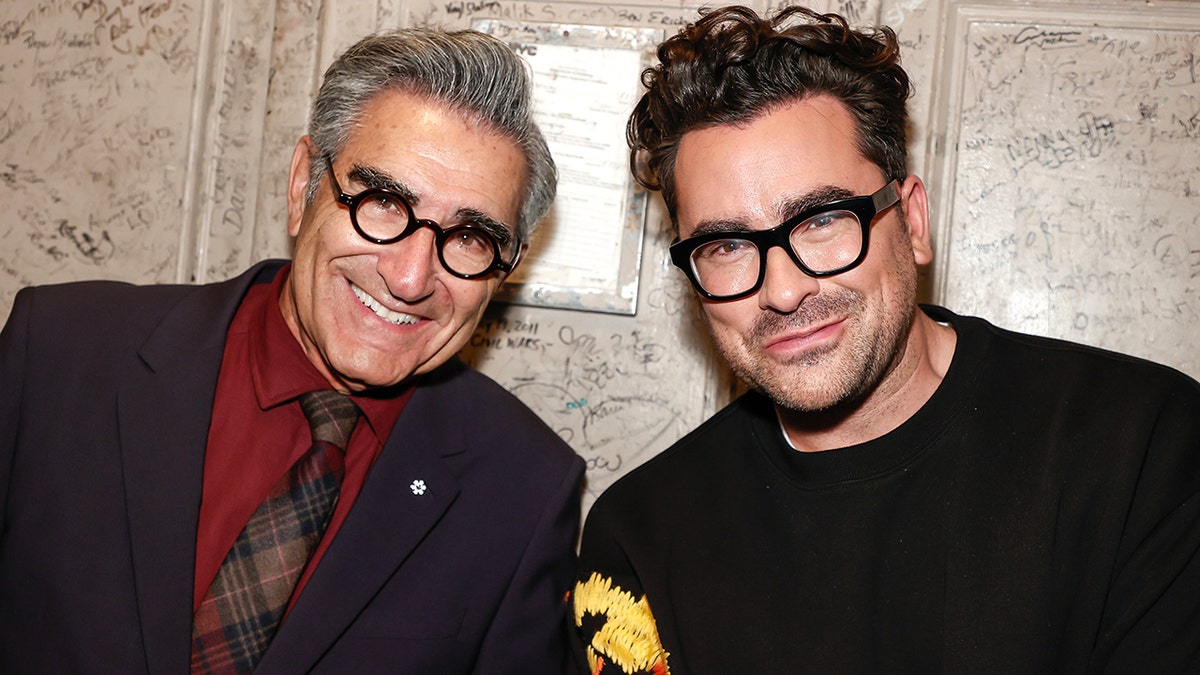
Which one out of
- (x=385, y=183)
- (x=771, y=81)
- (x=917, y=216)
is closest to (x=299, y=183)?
(x=385, y=183)

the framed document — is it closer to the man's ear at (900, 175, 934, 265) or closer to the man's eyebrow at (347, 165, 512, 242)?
the man's eyebrow at (347, 165, 512, 242)

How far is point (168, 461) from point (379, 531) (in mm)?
465

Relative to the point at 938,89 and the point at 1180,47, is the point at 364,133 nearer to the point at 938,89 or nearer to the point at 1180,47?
the point at 938,89

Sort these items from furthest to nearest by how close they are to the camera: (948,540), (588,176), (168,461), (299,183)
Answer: (588,176)
(299,183)
(168,461)
(948,540)

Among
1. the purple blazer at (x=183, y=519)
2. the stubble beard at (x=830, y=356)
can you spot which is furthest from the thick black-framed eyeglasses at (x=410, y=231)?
the stubble beard at (x=830, y=356)

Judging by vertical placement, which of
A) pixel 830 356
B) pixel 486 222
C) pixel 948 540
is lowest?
pixel 948 540

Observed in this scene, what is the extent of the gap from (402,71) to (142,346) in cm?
85

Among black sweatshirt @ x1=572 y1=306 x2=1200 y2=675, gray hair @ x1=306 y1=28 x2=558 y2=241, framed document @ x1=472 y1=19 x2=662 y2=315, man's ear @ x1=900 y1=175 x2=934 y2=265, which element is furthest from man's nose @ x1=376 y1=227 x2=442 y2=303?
man's ear @ x1=900 y1=175 x2=934 y2=265

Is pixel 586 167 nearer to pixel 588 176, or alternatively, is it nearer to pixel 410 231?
pixel 588 176

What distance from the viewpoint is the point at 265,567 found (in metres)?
2.09

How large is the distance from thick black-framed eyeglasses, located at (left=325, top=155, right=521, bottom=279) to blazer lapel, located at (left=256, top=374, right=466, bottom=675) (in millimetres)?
374

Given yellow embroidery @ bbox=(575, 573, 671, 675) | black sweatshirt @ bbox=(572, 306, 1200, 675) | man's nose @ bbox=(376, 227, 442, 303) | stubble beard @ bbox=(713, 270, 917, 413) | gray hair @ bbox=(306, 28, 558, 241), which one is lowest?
yellow embroidery @ bbox=(575, 573, 671, 675)

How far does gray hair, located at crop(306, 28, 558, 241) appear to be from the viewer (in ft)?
7.63

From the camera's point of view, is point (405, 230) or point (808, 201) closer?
point (808, 201)
